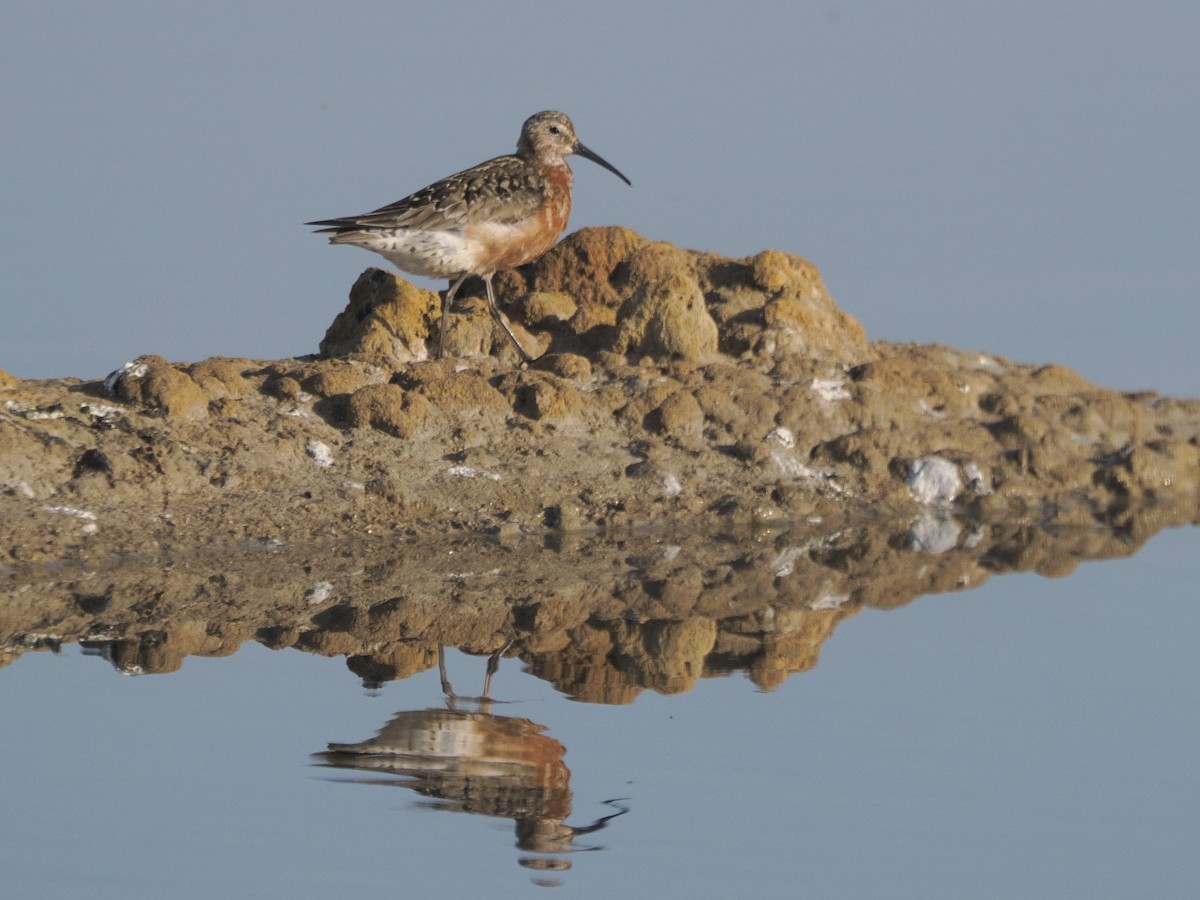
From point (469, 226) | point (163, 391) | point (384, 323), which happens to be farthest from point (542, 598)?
point (469, 226)

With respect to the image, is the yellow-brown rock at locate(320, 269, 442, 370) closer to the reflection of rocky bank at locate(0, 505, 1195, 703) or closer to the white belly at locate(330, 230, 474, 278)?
the white belly at locate(330, 230, 474, 278)

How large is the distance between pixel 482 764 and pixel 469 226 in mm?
5497

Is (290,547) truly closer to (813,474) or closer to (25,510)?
(25,510)

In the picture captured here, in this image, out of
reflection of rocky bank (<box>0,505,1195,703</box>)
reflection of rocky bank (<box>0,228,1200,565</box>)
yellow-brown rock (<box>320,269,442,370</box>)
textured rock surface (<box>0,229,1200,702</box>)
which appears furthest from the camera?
yellow-brown rock (<box>320,269,442,370</box>)

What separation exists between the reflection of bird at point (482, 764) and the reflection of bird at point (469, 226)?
463cm

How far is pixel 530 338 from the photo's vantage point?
44.9ft

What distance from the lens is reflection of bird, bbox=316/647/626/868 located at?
8008mm

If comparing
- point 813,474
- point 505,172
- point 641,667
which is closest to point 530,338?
point 505,172

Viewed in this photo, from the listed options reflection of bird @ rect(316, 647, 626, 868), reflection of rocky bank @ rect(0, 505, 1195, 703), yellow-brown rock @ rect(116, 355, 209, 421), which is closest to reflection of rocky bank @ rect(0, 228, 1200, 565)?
yellow-brown rock @ rect(116, 355, 209, 421)

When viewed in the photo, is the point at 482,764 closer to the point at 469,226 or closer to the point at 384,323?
the point at 384,323

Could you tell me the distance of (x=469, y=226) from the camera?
13.4 meters

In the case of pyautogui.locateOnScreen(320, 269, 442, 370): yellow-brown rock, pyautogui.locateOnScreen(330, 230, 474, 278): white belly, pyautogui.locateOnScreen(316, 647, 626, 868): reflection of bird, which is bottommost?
pyautogui.locateOnScreen(316, 647, 626, 868): reflection of bird

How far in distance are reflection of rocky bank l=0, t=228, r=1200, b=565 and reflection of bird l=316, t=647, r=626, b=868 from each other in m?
2.78

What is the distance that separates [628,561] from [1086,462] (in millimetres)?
3794
